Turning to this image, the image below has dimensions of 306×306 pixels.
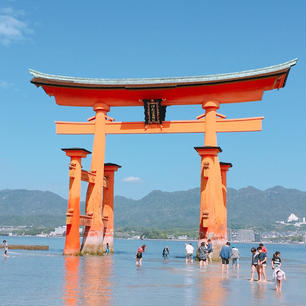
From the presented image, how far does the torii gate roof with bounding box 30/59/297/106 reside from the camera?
95.8ft

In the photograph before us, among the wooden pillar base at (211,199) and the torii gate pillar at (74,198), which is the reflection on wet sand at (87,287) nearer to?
the wooden pillar base at (211,199)

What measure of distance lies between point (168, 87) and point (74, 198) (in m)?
9.34

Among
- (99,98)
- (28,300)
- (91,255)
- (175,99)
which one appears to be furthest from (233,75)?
(28,300)

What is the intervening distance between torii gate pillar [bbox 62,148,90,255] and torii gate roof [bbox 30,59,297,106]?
14.8ft

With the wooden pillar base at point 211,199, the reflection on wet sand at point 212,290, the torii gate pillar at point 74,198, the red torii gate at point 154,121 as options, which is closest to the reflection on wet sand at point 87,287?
the reflection on wet sand at point 212,290

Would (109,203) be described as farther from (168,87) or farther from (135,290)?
(135,290)

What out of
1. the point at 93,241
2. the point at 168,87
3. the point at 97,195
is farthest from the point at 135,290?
the point at 168,87

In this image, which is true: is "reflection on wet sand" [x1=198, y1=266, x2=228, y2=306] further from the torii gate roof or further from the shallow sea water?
the torii gate roof

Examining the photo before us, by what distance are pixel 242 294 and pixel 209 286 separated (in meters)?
1.84

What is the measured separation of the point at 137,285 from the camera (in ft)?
49.9

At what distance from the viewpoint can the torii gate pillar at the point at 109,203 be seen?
3409cm

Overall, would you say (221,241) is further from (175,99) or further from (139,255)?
(175,99)

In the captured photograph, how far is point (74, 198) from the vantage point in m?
30.3

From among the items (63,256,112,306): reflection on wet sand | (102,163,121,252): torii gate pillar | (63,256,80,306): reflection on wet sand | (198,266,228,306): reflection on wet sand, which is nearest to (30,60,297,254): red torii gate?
(102,163,121,252): torii gate pillar
